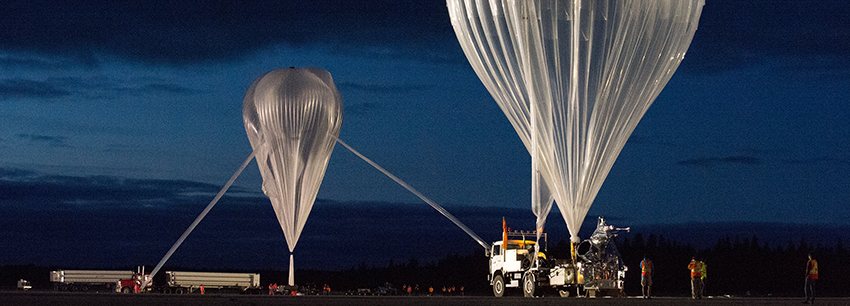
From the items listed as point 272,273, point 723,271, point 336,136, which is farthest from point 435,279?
point 336,136

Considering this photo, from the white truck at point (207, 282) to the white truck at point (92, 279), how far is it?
119 cm

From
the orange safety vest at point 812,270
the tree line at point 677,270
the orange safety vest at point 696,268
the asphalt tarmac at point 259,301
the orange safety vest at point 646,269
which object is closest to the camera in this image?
the asphalt tarmac at point 259,301

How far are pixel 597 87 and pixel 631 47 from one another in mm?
1469

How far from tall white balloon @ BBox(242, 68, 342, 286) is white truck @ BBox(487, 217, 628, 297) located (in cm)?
1608

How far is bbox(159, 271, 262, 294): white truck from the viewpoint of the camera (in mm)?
42562

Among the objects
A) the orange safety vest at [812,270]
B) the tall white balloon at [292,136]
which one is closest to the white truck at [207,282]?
the tall white balloon at [292,136]

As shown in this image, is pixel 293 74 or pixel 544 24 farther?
pixel 293 74

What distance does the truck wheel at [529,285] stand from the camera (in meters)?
28.5

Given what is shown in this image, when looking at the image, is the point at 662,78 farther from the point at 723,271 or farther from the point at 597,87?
the point at 723,271

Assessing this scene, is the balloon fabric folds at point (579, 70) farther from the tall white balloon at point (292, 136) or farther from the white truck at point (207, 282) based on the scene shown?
the white truck at point (207, 282)

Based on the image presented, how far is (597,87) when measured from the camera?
24125mm

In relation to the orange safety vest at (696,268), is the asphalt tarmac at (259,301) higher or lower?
lower

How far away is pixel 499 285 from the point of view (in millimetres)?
30844

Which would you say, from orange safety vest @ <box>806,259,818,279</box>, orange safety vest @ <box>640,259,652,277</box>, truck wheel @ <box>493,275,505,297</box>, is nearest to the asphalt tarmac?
orange safety vest @ <box>806,259,818,279</box>
